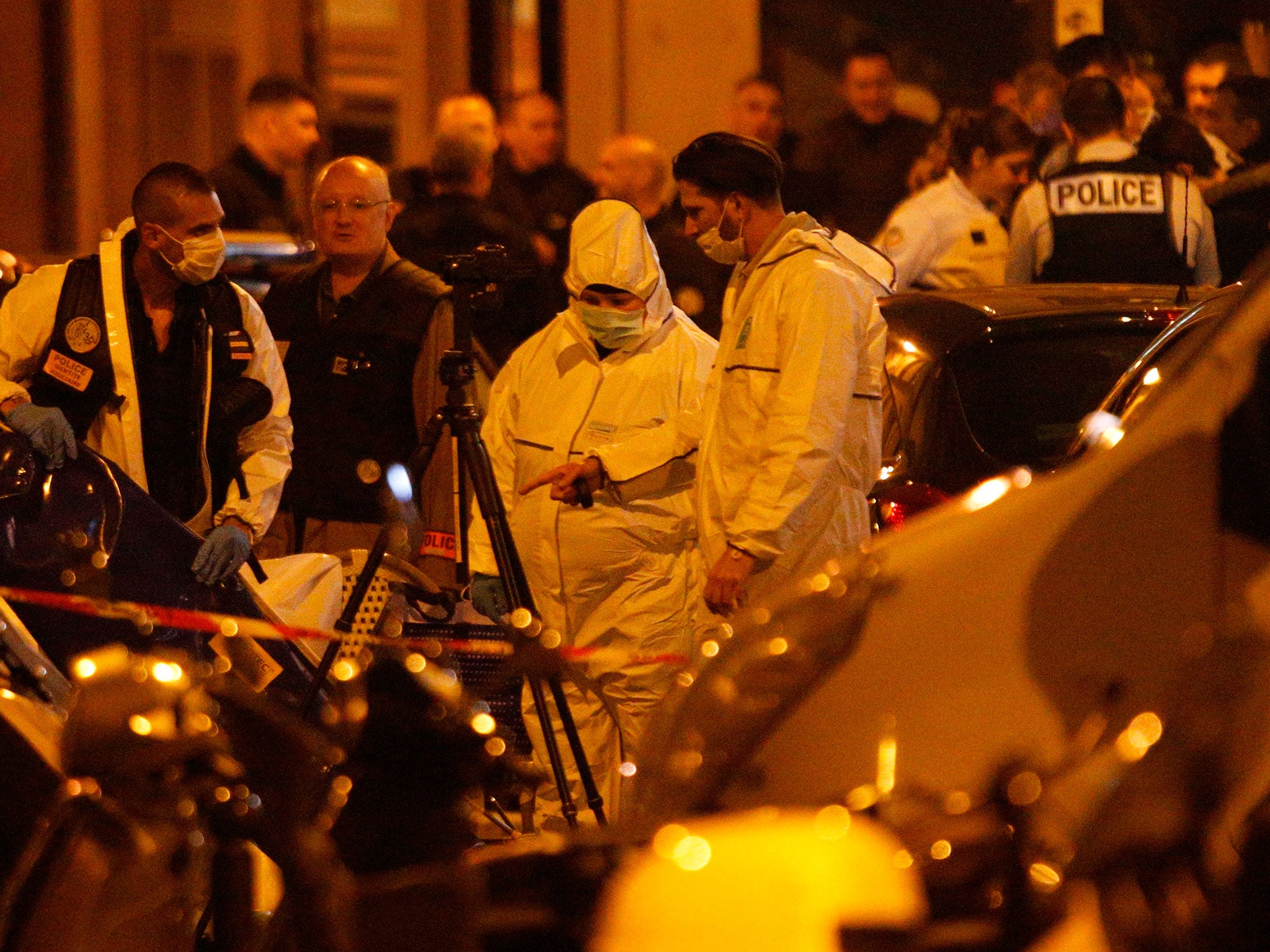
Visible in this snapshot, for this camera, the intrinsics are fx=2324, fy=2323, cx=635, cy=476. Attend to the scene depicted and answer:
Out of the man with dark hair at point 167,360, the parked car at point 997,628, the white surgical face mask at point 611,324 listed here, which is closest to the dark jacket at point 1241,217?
the white surgical face mask at point 611,324

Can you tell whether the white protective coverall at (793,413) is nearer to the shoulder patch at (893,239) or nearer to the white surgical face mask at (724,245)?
the white surgical face mask at (724,245)

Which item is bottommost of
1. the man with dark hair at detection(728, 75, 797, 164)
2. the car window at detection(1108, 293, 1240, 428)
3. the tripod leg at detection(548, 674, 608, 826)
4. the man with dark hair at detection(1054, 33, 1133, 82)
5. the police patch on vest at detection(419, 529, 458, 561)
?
the tripod leg at detection(548, 674, 608, 826)

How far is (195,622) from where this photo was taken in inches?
208

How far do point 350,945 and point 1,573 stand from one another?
2.57m

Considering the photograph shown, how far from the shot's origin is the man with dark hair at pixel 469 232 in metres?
8.46

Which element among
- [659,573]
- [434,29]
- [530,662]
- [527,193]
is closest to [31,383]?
[659,573]

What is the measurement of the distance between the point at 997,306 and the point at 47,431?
111 inches

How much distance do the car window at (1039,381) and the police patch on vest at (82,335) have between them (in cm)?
234

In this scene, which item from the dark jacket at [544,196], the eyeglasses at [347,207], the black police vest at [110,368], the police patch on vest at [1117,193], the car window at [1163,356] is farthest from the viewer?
the dark jacket at [544,196]

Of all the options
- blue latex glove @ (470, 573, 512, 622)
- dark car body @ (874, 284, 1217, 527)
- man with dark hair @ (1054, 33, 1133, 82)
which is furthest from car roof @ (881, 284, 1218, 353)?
man with dark hair @ (1054, 33, 1133, 82)

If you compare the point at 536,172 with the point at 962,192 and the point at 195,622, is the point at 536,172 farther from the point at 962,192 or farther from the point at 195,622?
the point at 195,622

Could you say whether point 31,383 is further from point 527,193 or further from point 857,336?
point 527,193

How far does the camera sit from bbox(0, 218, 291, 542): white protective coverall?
5.80 meters

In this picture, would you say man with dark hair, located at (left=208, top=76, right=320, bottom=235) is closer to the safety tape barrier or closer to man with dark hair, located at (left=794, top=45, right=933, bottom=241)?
man with dark hair, located at (left=794, top=45, right=933, bottom=241)
